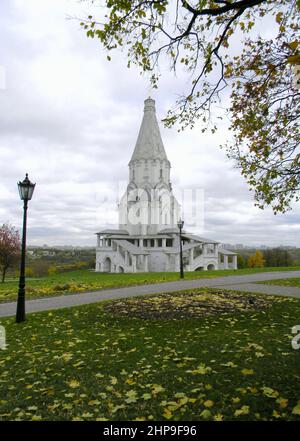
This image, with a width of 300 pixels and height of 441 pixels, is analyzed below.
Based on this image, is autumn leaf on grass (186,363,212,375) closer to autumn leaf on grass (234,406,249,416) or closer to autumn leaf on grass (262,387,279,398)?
autumn leaf on grass (262,387,279,398)

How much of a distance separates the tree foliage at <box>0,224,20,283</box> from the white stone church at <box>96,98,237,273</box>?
17914mm

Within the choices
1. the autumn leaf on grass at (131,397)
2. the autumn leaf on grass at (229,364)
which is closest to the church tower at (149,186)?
the autumn leaf on grass at (229,364)

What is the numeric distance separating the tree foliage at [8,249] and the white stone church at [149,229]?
17.9 m

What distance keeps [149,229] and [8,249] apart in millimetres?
25359

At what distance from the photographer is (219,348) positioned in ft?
19.4

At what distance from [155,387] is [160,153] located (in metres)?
50.2

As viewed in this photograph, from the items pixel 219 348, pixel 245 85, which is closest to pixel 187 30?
pixel 245 85

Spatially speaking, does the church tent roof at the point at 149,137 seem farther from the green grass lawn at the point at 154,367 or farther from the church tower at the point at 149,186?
the green grass lawn at the point at 154,367

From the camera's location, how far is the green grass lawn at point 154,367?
382 centimetres

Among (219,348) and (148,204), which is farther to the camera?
(148,204)

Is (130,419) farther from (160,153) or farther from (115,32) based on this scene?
(160,153)

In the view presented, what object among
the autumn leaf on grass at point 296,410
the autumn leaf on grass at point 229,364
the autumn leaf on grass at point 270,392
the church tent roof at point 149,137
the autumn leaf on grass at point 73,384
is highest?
the church tent roof at point 149,137

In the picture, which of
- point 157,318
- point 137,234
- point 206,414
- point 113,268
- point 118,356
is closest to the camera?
point 206,414

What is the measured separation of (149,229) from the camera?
53344 millimetres
